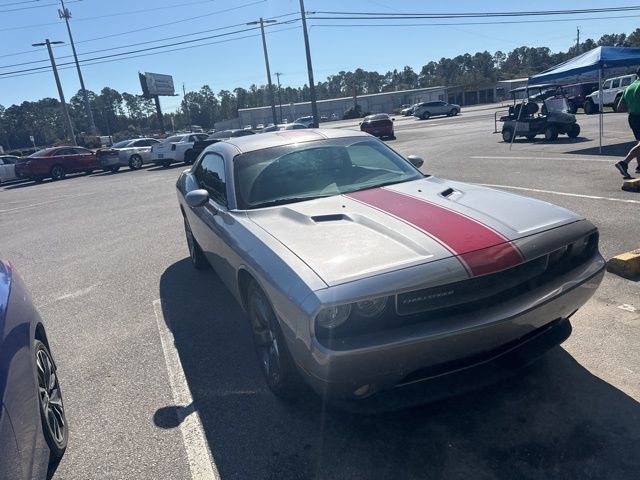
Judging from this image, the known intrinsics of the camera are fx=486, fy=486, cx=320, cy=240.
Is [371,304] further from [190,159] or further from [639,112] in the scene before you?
[190,159]

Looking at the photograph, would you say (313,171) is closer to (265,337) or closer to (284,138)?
(284,138)

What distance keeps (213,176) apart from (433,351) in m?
2.94

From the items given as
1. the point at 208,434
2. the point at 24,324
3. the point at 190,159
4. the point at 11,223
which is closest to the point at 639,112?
the point at 208,434

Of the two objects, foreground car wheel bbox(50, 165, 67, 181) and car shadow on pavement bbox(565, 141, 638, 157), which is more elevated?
foreground car wheel bbox(50, 165, 67, 181)

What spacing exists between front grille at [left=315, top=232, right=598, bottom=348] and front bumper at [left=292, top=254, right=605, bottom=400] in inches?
1.6

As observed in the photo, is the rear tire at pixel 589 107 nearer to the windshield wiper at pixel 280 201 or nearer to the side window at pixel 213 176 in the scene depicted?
the side window at pixel 213 176

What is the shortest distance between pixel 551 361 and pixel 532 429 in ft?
2.51

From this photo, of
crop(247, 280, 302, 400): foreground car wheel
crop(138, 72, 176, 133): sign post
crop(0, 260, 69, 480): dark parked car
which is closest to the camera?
crop(0, 260, 69, 480): dark parked car

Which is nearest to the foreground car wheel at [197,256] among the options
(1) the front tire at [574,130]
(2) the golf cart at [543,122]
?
(2) the golf cart at [543,122]

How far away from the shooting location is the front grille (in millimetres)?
2354

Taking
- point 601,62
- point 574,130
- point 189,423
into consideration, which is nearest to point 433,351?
point 189,423

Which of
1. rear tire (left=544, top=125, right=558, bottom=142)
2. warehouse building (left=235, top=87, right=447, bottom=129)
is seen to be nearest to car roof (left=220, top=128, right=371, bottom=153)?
rear tire (left=544, top=125, right=558, bottom=142)

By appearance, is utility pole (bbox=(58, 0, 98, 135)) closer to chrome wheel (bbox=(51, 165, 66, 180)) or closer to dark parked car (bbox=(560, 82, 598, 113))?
chrome wheel (bbox=(51, 165, 66, 180))

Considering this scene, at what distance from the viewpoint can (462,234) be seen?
2.62 meters
